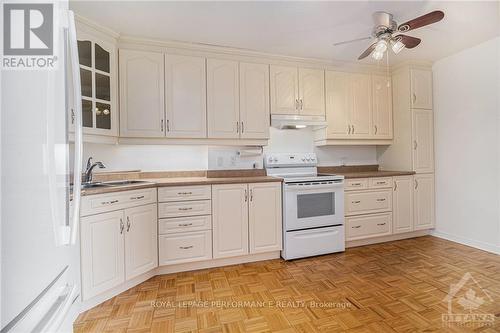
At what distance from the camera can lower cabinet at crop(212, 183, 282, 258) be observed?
2514 millimetres

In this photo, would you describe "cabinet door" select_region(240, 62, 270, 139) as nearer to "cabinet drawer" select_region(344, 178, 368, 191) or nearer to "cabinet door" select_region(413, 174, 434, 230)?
"cabinet drawer" select_region(344, 178, 368, 191)

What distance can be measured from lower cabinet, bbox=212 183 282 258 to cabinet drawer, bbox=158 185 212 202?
81mm

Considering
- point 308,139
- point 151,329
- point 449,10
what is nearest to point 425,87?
point 449,10

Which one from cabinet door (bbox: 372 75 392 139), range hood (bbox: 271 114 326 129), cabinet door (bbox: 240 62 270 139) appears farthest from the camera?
cabinet door (bbox: 372 75 392 139)

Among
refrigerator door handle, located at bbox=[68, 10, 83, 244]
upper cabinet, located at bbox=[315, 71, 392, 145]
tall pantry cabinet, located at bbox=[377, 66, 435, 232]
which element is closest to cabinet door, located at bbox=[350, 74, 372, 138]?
upper cabinet, located at bbox=[315, 71, 392, 145]

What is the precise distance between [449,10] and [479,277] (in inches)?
94.6

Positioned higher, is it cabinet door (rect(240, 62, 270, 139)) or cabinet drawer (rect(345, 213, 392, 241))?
cabinet door (rect(240, 62, 270, 139))

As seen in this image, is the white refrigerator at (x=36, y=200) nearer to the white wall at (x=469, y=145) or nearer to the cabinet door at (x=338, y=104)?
the cabinet door at (x=338, y=104)

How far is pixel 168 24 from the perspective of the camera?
2.27m

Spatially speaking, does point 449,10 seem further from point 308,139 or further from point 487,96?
point 308,139

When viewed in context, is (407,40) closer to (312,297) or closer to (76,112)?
(312,297)

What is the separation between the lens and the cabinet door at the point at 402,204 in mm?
3217
